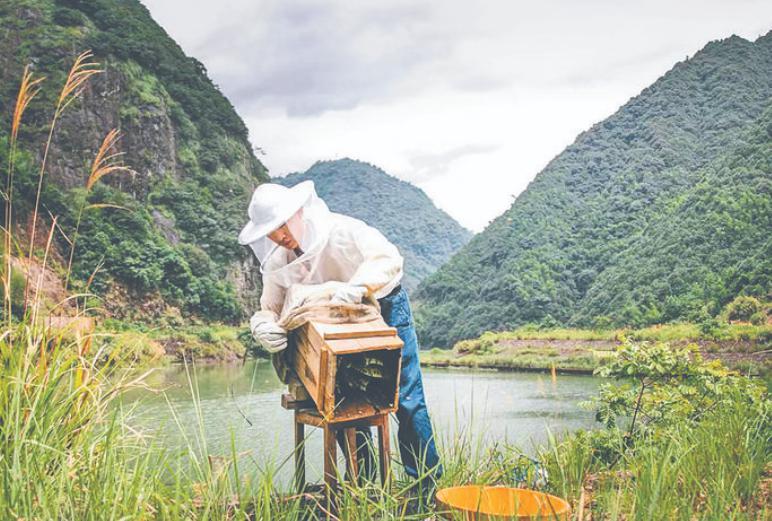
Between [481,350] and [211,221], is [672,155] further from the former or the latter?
[211,221]

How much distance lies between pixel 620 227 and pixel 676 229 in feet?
37.0

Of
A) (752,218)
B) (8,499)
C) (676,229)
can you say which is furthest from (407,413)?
(676,229)

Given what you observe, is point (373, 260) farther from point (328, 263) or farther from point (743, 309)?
point (743, 309)

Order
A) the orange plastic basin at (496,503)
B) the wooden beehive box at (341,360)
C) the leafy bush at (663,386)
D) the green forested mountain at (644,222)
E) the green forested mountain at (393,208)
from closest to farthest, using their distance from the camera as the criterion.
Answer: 1. the orange plastic basin at (496,503)
2. the wooden beehive box at (341,360)
3. the leafy bush at (663,386)
4. the green forested mountain at (644,222)
5. the green forested mountain at (393,208)

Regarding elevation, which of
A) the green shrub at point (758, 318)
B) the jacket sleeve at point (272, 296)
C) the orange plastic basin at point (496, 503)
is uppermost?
the jacket sleeve at point (272, 296)

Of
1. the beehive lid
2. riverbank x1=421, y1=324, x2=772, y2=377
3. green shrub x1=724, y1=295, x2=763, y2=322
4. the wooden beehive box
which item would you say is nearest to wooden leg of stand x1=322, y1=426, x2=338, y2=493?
the wooden beehive box

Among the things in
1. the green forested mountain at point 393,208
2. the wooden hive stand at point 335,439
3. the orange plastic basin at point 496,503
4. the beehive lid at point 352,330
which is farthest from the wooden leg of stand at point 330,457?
the green forested mountain at point 393,208

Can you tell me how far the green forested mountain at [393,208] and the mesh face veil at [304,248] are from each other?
4422 inches

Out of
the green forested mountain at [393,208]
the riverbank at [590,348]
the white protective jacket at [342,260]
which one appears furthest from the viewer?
the green forested mountain at [393,208]

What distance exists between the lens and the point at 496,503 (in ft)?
6.49

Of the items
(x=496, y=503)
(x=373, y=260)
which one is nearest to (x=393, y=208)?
(x=373, y=260)

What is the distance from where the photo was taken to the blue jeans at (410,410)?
8.76 feet

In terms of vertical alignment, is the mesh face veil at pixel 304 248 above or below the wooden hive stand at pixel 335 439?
above

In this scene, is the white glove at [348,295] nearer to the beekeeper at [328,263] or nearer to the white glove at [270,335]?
the beekeeper at [328,263]
